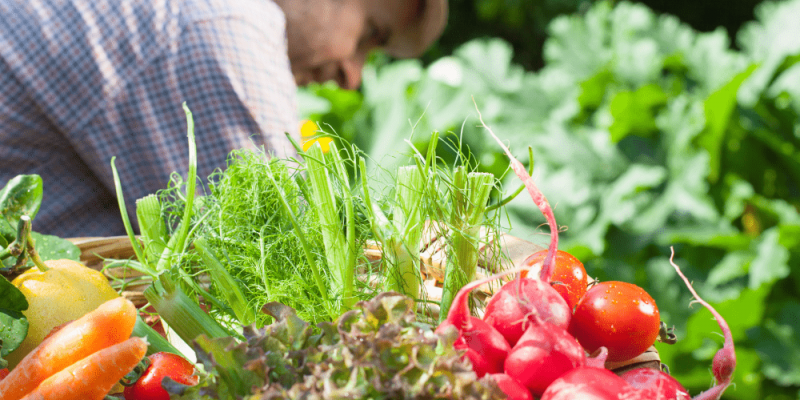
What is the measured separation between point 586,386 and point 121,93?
1031 mm

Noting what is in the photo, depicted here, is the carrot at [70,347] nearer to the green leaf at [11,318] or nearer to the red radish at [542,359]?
the green leaf at [11,318]

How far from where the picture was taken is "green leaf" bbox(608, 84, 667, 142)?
2.21m

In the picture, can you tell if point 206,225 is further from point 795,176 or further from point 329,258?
point 795,176

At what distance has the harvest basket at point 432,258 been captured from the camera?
708mm

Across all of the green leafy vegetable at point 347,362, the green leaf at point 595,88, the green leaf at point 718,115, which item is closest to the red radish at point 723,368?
the green leafy vegetable at point 347,362

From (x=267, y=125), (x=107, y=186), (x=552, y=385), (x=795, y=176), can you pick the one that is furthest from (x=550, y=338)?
(x=795, y=176)

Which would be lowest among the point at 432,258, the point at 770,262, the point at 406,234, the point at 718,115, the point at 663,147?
the point at 770,262

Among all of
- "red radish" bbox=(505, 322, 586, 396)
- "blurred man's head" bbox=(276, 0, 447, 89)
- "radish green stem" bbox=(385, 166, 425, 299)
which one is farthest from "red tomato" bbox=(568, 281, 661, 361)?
"blurred man's head" bbox=(276, 0, 447, 89)

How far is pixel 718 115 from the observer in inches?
75.3

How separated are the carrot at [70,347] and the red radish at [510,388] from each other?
41 centimetres

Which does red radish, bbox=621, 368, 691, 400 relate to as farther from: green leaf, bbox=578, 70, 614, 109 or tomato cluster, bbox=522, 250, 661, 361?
green leaf, bbox=578, 70, 614, 109

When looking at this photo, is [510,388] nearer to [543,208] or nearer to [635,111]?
[543,208]

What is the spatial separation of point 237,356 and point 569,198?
6.23 feet

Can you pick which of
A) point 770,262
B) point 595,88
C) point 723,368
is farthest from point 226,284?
point 595,88
